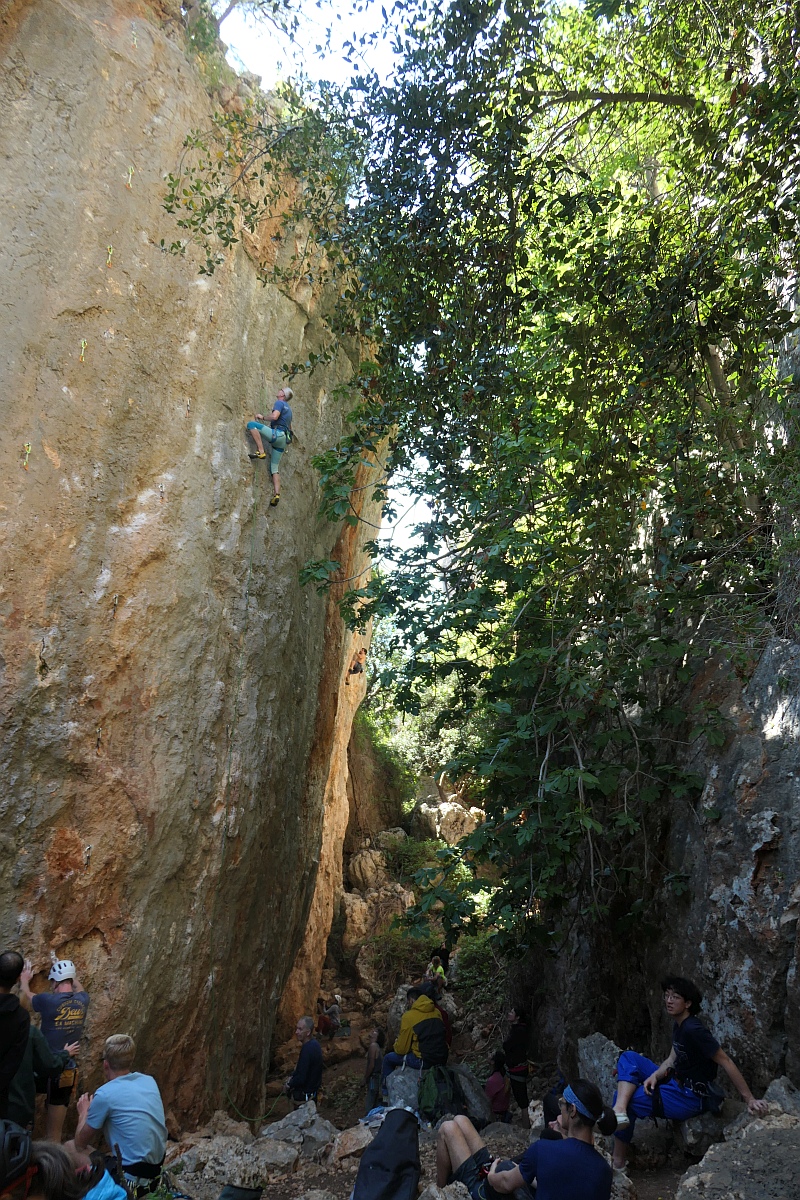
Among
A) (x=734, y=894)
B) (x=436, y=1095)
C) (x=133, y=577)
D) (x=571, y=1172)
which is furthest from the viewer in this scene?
(x=436, y=1095)

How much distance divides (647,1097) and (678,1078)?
267mm

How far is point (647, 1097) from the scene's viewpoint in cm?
517

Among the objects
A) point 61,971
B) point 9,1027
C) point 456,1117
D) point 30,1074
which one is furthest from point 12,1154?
point 456,1117

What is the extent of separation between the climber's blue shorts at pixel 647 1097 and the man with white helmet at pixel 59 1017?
3349mm

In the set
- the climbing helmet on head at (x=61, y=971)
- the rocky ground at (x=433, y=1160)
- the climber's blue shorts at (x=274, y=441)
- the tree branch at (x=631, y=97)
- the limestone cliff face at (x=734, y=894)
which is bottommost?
the rocky ground at (x=433, y=1160)

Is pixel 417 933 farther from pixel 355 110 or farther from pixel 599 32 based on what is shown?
pixel 599 32

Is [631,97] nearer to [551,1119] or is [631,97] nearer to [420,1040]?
[551,1119]

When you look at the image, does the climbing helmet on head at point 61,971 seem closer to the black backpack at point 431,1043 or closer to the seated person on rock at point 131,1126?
the seated person on rock at point 131,1126

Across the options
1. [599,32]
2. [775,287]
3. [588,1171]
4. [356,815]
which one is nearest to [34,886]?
[588,1171]

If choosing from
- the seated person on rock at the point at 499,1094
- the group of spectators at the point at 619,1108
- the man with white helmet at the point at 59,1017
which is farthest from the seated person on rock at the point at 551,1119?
the man with white helmet at the point at 59,1017

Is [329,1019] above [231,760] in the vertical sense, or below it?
below

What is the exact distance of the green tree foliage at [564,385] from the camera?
260 inches

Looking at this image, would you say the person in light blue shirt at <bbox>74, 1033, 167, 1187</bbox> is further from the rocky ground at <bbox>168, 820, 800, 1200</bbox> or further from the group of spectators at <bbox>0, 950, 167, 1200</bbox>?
the rocky ground at <bbox>168, 820, 800, 1200</bbox>

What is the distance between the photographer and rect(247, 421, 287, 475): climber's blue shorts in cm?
823
